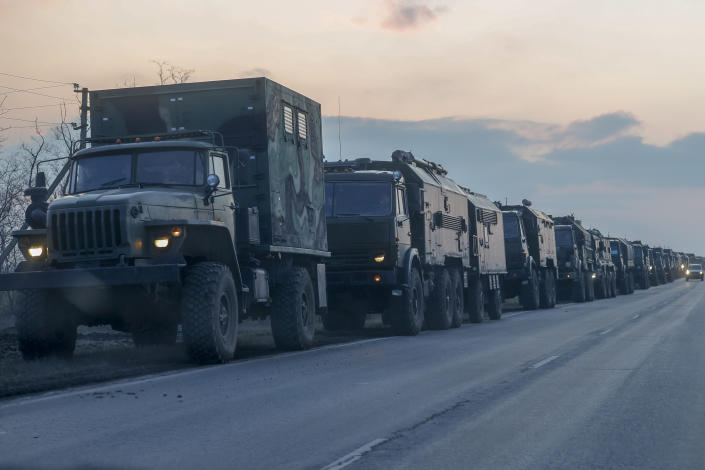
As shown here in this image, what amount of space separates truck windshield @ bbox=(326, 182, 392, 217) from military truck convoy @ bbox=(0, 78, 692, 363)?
0.08 feet

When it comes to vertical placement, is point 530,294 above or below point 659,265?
below

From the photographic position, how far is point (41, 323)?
13492 millimetres

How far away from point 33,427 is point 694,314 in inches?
957

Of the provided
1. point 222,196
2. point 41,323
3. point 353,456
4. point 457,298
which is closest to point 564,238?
point 457,298

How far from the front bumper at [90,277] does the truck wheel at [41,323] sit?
80 cm

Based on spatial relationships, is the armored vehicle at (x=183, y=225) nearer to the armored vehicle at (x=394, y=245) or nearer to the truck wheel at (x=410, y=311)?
the armored vehicle at (x=394, y=245)

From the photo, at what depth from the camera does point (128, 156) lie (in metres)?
14.0

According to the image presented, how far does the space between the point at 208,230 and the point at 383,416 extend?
582 centimetres

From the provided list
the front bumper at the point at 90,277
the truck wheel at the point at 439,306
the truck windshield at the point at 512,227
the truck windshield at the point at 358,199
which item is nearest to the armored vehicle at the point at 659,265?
the truck windshield at the point at 512,227

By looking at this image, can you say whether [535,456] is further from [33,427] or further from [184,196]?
[184,196]

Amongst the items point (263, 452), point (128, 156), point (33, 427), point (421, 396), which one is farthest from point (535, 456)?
point (128, 156)

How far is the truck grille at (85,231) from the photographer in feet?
41.9

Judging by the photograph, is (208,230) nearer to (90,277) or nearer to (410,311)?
(90,277)

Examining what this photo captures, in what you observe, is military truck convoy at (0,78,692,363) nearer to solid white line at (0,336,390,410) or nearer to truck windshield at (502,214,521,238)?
solid white line at (0,336,390,410)
